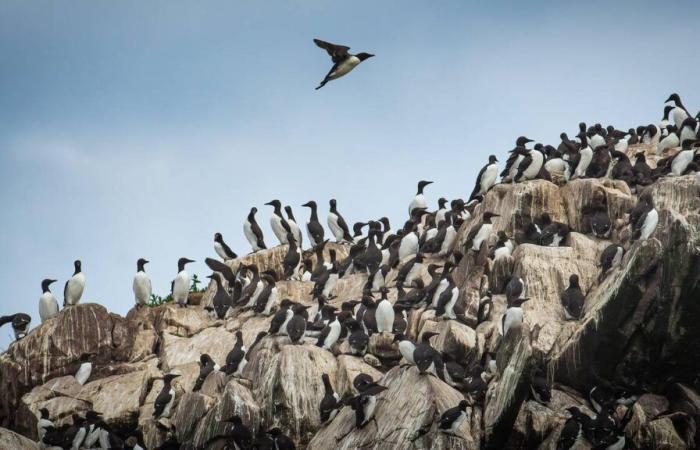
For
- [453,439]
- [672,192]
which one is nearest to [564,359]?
[453,439]

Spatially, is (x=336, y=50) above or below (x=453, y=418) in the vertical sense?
above

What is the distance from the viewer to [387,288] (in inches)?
960

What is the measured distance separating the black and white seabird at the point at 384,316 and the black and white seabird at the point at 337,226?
7271 millimetres

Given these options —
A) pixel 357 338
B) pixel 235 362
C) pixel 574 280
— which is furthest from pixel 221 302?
pixel 574 280

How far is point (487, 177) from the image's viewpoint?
27.0 metres

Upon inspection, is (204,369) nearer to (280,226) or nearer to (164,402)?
(164,402)

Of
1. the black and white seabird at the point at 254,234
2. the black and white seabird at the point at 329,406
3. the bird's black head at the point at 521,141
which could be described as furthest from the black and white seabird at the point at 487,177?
the black and white seabird at the point at 329,406

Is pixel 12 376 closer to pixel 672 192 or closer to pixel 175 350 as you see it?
pixel 175 350

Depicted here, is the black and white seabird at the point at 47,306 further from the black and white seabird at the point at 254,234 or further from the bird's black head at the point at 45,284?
the black and white seabird at the point at 254,234

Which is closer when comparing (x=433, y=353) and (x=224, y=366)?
(x=433, y=353)

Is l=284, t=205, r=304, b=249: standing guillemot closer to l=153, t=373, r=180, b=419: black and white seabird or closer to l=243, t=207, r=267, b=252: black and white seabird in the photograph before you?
l=243, t=207, r=267, b=252: black and white seabird

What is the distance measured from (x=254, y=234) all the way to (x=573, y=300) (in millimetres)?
9131

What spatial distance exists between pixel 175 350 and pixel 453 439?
7764 mm

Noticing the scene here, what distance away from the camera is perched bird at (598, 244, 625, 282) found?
21516mm
